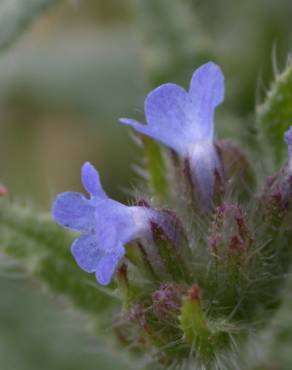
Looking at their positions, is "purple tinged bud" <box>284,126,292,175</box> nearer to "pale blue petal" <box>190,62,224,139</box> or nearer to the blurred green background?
"pale blue petal" <box>190,62,224,139</box>

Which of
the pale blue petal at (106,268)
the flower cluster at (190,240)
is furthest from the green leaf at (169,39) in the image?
the pale blue petal at (106,268)

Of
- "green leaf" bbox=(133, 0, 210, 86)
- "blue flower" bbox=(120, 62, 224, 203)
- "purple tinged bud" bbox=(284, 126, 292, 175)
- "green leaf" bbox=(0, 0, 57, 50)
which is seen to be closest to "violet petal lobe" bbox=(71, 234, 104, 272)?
"blue flower" bbox=(120, 62, 224, 203)

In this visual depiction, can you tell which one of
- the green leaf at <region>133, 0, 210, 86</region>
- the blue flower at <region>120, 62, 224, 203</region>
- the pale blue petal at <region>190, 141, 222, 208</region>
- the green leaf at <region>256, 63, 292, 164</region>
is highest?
the green leaf at <region>133, 0, 210, 86</region>

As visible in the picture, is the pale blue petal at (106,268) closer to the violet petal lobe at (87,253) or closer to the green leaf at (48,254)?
the violet petal lobe at (87,253)

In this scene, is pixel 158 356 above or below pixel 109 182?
below

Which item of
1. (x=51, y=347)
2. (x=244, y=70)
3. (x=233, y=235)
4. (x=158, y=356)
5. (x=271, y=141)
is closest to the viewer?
(x=233, y=235)

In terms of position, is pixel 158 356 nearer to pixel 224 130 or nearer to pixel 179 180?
pixel 179 180

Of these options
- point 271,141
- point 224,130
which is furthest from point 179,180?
point 224,130
